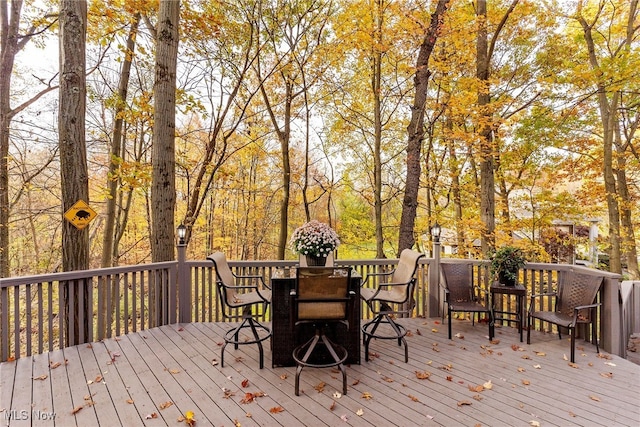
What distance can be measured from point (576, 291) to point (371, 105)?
6919 mm

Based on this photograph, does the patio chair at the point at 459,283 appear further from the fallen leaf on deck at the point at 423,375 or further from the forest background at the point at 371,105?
the forest background at the point at 371,105

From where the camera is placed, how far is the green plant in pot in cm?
377

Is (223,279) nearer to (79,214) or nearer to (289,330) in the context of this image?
(289,330)

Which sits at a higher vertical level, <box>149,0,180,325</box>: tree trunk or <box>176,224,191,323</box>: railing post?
<box>149,0,180,325</box>: tree trunk

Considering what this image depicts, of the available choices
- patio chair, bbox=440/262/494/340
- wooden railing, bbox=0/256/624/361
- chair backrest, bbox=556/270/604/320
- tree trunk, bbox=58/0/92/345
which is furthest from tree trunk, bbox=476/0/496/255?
tree trunk, bbox=58/0/92/345

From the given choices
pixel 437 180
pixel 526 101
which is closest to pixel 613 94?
pixel 526 101

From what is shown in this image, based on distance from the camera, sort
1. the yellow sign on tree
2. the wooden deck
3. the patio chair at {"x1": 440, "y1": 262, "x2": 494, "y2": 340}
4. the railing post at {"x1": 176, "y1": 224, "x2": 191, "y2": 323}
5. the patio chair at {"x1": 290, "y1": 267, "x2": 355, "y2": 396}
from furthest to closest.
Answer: the railing post at {"x1": 176, "y1": 224, "x2": 191, "y2": 323}, the patio chair at {"x1": 440, "y1": 262, "x2": 494, "y2": 340}, the yellow sign on tree, the patio chair at {"x1": 290, "y1": 267, "x2": 355, "y2": 396}, the wooden deck

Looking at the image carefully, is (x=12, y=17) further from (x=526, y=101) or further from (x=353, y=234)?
(x=526, y=101)

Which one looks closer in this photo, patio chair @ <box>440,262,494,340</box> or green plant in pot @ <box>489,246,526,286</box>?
green plant in pot @ <box>489,246,526,286</box>

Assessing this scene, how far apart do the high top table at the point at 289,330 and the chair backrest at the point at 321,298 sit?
0.35 m

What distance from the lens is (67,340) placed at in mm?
3531

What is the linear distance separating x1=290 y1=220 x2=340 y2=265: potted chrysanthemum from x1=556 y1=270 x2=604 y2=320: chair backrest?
109 inches

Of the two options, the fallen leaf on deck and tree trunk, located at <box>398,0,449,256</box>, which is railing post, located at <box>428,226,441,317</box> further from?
the fallen leaf on deck

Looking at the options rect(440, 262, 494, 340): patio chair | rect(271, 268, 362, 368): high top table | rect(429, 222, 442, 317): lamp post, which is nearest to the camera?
rect(271, 268, 362, 368): high top table
